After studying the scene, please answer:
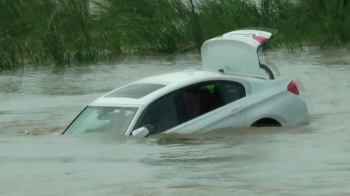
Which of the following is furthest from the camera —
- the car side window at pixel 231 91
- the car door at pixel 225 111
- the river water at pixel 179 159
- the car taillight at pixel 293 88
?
the car taillight at pixel 293 88

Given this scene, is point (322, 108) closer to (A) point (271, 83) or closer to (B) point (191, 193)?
(A) point (271, 83)

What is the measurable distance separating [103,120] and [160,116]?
2.11 ft

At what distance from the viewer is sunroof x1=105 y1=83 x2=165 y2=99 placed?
36.6ft

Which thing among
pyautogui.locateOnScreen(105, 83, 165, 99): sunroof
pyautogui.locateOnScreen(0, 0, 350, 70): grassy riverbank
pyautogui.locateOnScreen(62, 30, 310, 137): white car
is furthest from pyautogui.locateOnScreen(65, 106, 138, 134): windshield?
pyautogui.locateOnScreen(0, 0, 350, 70): grassy riverbank

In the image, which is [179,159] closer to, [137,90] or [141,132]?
[141,132]

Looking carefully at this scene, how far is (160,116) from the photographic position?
10961 millimetres

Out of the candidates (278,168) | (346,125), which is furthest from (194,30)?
(278,168)

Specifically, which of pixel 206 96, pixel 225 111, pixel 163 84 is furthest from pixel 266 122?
pixel 163 84

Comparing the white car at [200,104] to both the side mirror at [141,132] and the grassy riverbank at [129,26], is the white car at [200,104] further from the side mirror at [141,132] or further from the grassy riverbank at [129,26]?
the grassy riverbank at [129,26]

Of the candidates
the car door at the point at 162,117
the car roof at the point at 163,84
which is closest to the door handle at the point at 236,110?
the car roof at the point at 163,84

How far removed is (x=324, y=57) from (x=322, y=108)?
6.26 meters

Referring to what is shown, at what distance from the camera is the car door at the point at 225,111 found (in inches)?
437

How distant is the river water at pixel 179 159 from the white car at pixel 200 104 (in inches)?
6.8

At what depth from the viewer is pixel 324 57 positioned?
20.6 metres
